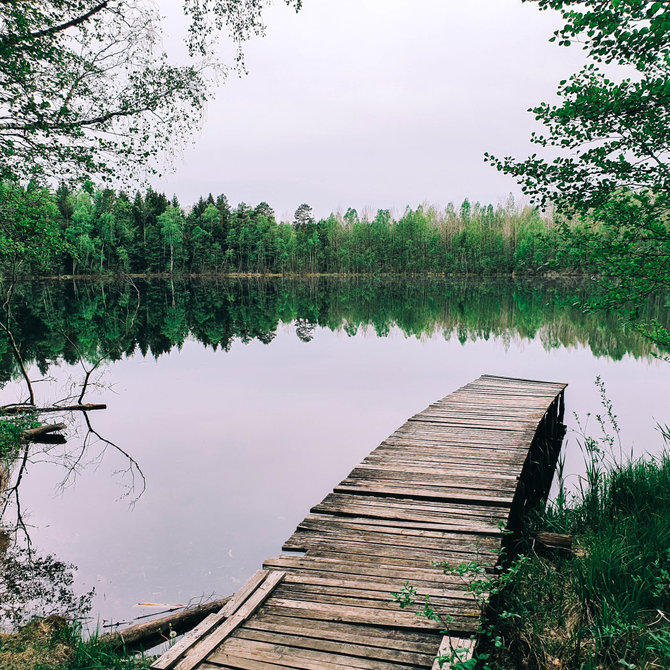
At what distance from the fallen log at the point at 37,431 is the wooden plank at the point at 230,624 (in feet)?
24.8

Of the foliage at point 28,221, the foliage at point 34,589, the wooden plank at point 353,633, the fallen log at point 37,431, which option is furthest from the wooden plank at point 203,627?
the fallen log at point 37,431

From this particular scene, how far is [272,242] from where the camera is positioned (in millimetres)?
84562

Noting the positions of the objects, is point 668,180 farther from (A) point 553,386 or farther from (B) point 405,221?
(B) point 405,221

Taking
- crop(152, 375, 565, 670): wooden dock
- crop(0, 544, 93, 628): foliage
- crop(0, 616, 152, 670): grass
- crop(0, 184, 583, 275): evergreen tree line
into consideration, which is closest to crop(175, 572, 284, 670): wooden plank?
crop(152, 375, 565, 670): wooden dock

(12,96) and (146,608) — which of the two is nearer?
(146,608)

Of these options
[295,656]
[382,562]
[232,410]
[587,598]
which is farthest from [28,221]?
[232,410]

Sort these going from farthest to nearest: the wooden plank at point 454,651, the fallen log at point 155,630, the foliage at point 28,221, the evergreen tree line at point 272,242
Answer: the evergreen tree line at point 272,242
the foliage at point 28,221
the fallen log at point 155,630
the wooden plank at point 454,651

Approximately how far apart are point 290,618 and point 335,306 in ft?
124

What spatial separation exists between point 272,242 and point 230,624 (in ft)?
274

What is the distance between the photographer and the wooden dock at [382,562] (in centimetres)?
311

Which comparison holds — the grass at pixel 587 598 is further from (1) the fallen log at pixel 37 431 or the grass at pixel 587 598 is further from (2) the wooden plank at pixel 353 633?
(1) the fallen log at pixel 37 431

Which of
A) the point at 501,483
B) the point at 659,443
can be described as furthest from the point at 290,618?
the point at 659,443

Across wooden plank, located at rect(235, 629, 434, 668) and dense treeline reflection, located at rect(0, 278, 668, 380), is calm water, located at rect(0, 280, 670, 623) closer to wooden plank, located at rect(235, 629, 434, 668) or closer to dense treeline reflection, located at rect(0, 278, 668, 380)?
dense treeline reflection, located at rect(0, 278, 668, 380)

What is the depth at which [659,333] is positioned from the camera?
522 centimetres
